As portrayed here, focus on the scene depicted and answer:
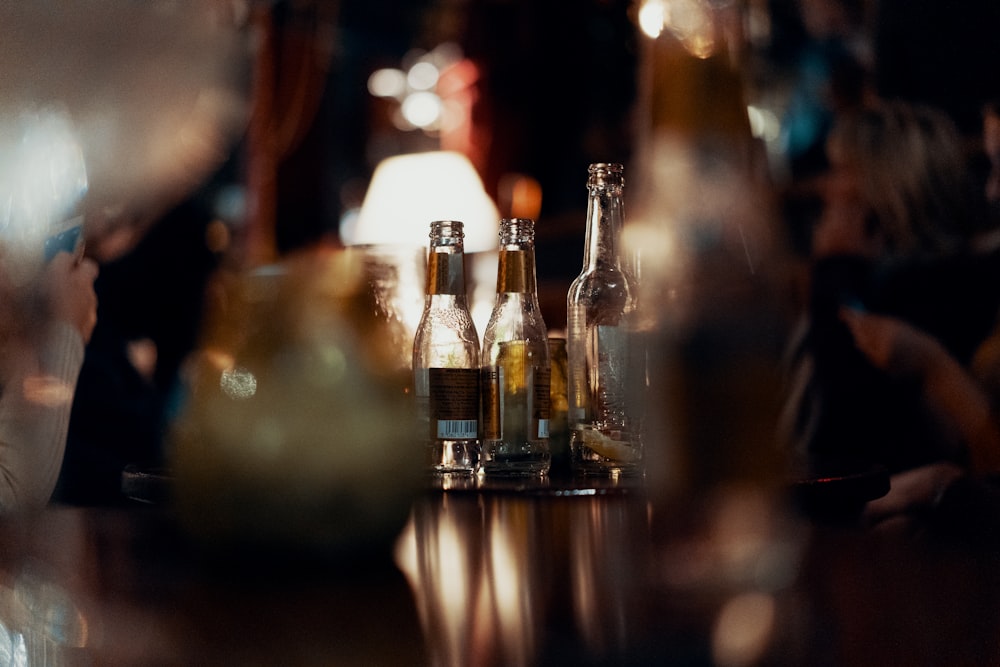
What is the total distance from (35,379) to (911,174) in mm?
1507

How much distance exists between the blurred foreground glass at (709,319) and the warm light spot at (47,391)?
85 cm

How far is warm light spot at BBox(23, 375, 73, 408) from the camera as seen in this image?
1158 mm

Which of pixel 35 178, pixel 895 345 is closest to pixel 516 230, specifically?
pixel 35 178

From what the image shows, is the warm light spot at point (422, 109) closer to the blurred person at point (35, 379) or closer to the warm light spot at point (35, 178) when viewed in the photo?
the warm light spot at point (35, 178)

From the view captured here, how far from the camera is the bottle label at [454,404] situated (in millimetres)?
682

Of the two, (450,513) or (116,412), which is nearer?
(450,513)

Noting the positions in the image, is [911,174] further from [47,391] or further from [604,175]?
[47,391]

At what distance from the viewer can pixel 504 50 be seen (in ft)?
11.1

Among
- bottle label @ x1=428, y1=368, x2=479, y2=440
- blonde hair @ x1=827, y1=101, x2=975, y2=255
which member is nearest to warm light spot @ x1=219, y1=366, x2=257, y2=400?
bottle label @ x1=428, y1=368, x2=479, y2=440

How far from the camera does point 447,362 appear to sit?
82 centimetres

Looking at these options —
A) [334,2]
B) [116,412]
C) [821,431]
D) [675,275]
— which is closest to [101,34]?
[116,412]

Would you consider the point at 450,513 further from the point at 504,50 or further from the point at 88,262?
the point at 504,50

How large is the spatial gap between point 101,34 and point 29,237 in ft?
2.02

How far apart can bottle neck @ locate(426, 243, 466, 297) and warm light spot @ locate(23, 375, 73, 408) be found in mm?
637
